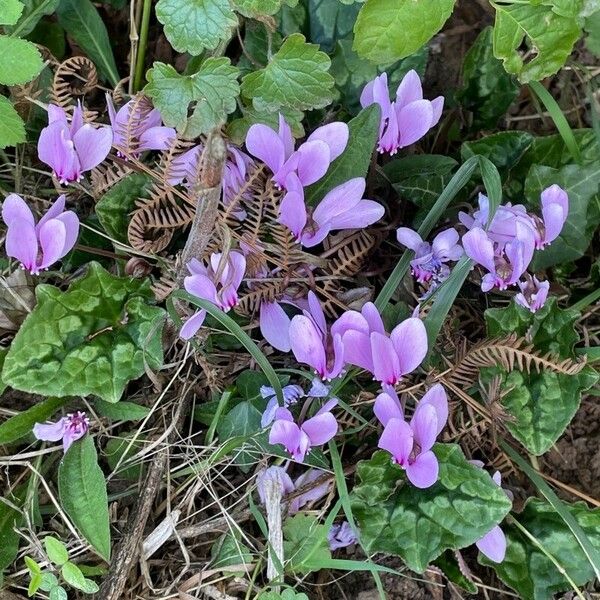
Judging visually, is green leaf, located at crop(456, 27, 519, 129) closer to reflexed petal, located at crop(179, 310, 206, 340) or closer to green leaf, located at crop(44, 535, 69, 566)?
reflexed petal, located at crop(179, 310, 206, 340)

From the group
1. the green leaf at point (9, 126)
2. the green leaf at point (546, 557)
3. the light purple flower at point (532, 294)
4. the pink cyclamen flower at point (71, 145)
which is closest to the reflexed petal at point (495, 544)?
the green leaf at point (546, 557)

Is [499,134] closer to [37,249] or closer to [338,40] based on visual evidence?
[338,40]

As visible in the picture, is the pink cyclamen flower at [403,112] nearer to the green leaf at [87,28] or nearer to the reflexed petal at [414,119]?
the reflexed petal at [414,119]

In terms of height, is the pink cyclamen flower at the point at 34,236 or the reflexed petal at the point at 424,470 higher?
the pink cyclamen flower at the point at 34,236

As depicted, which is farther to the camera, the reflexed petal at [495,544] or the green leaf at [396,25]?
the reflexed petal at [495,544]

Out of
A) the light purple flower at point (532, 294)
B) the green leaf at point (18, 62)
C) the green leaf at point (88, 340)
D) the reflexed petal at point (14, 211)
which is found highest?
the green leaf at point (18, 62)

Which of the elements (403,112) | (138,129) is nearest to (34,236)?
(138,129)

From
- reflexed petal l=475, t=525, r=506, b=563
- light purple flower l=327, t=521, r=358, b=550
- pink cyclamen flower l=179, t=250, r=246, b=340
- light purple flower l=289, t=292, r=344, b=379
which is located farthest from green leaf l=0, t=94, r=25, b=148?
reflexed petal l=475, t=525, r=506, b=563
